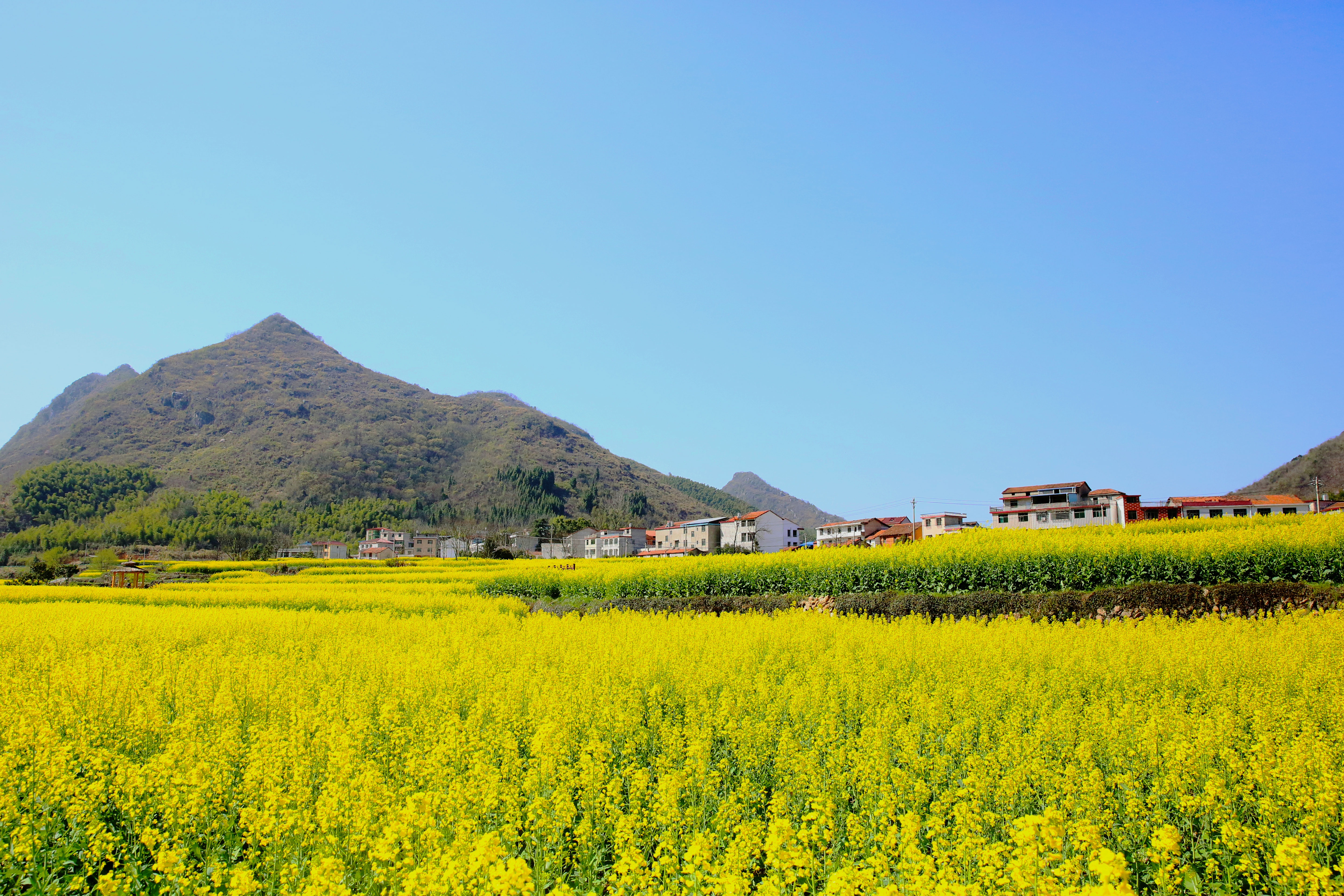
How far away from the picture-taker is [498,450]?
186125 millimetres

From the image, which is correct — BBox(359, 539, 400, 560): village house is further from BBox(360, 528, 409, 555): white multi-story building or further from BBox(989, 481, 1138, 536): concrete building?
BBox(989, 481, 1138, 536): concrete building

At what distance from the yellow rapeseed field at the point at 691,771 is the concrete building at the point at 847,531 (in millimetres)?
68901

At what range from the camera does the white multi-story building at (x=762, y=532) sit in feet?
265

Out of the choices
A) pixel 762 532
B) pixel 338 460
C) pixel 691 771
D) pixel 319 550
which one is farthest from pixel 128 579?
pixel 338 460

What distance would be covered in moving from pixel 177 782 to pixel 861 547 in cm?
1946

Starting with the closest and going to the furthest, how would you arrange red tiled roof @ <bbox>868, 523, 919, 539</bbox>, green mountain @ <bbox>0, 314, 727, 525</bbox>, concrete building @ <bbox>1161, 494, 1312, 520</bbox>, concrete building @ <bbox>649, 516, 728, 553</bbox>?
concrete building @ <bbox>1161, 494, 1312, 520</bbox>
red tiled roof @ <bbox>868, 523, 919, 539</bbox>
concrete building @ <bbox>649, 516, 728, 553</bbox>
green mountain @ <bbox>0, 314, 727, 525</bbox>

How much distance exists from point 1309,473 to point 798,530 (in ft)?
189

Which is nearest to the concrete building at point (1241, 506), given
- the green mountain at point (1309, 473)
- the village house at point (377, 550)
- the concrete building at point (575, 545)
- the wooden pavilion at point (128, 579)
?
the green mountain at point (1309, 473)

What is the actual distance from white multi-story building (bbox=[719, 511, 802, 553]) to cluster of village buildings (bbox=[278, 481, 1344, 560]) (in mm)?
108

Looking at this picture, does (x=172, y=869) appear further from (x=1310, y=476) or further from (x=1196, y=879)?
(x=1310, y=476)

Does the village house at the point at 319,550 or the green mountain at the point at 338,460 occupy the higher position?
the green mountain at the point at 338,460

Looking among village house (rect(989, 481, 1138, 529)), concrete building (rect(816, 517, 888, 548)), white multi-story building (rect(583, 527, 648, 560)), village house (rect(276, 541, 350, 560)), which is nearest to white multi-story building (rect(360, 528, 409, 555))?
village house (rect(276, 541, 350, 560))

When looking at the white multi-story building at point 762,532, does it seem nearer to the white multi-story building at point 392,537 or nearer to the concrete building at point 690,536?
the concrete building at point 690,536

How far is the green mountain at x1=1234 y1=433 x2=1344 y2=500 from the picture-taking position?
77.1m
